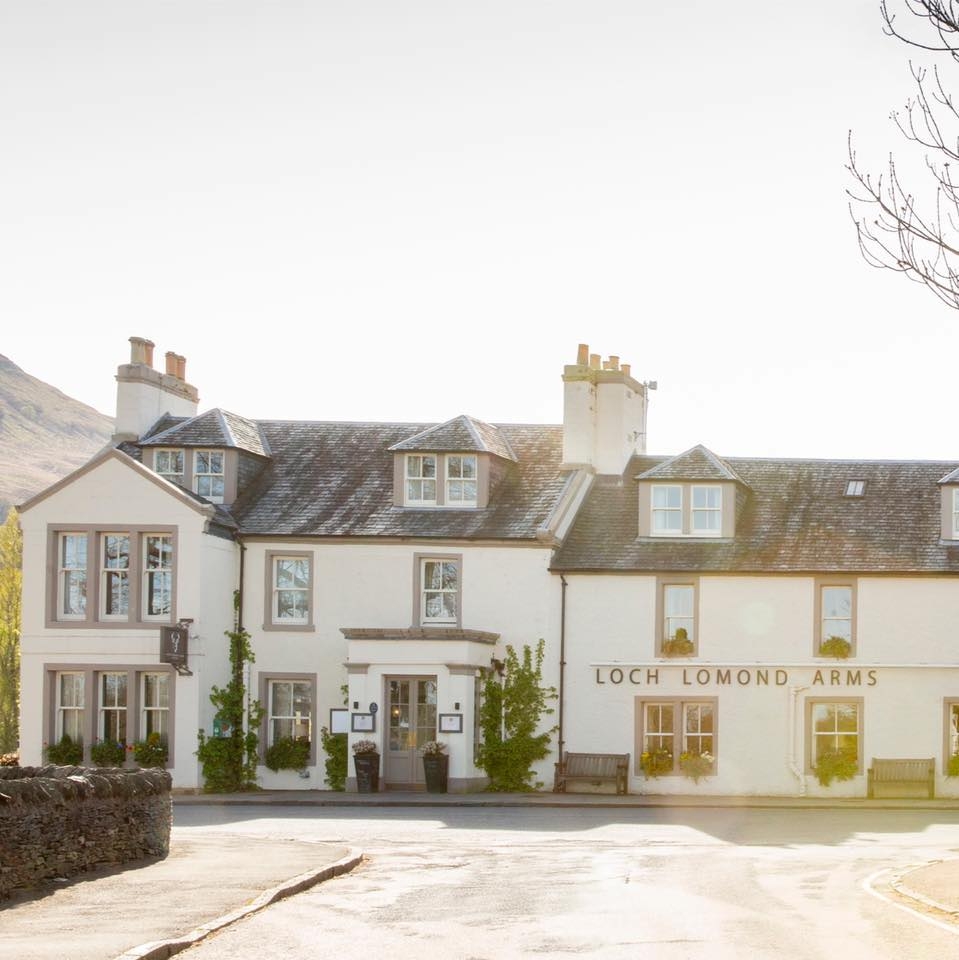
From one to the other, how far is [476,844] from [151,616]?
48.2 ft

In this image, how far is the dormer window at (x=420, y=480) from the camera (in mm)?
40969

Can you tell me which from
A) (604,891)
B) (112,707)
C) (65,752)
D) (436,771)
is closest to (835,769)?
(436,771)

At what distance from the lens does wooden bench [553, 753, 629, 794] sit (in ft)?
125

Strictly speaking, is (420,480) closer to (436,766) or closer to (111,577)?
(436,766)

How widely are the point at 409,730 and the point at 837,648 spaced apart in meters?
9.45

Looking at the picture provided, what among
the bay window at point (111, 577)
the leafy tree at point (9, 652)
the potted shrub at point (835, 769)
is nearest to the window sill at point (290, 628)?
the bay window at point (111, 577)

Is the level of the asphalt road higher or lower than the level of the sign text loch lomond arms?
lower

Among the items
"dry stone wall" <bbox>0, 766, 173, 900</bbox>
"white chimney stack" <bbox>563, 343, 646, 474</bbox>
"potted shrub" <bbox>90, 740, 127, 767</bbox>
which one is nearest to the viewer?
"dry stone wall" <bbox>0, 766, 173, 900</bbox>

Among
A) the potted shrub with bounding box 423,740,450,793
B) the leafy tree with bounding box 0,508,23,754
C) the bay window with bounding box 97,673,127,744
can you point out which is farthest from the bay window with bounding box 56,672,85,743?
the leafy tree with bounding box 0,508,23,754

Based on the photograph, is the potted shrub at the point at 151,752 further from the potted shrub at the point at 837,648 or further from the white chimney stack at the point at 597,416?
the potted shrub at the point at 837,648

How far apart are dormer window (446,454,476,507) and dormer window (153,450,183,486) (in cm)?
625

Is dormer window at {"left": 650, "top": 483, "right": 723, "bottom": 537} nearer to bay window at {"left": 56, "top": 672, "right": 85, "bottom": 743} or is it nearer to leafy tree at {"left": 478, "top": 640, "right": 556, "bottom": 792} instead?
leafy tree at {"left": 478, "top": 640, "right": 556, "bottom": 792}

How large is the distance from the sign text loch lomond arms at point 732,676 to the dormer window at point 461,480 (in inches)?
198

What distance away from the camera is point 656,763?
38.6 m
